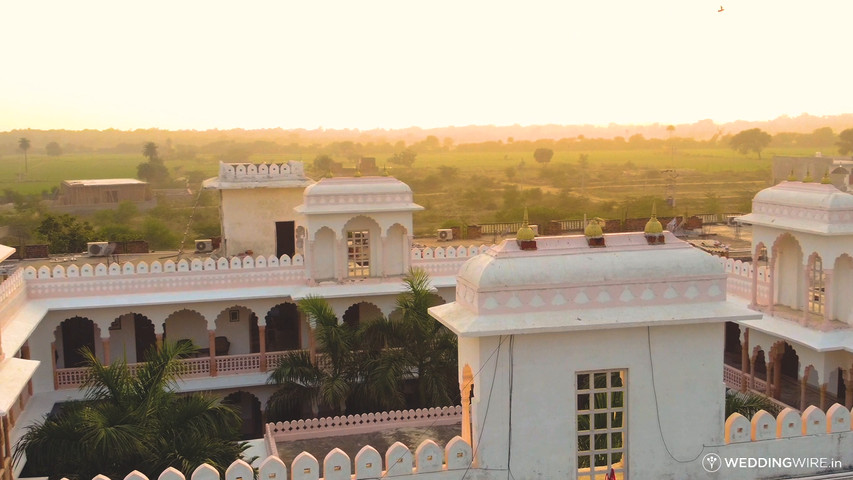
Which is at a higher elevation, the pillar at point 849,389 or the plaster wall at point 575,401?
the plaster wall at point 575,401

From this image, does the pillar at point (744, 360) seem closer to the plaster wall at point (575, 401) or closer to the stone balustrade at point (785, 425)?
the stone balustrade at point (785, 425)

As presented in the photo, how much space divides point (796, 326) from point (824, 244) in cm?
137

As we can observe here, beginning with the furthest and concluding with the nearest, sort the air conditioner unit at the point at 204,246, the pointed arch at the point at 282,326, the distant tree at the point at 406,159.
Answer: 1. the distant tree at the point at 406,159
2. the air conditioner unit at the point at 204,246
3. the pointed arch at the point at 282,326

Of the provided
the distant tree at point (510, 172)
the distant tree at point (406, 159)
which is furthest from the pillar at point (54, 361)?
the distant tree at point (406, 159)

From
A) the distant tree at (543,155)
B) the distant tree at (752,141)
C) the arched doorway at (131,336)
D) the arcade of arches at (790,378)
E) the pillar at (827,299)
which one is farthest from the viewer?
the distant tree at (543,155)

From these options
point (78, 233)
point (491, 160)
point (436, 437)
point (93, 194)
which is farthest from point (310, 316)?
point (491, 160)

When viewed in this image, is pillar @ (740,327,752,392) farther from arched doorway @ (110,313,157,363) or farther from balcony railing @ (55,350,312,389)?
arched doorway @ (110,313,157,363)

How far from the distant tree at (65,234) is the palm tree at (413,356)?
52.6ft

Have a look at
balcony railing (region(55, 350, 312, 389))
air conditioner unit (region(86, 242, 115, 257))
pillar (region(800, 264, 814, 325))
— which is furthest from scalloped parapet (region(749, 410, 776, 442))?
air conditioner unit (region(86, 242, 115, 257))

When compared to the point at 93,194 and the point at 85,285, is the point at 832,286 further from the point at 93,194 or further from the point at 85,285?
the point at 93,194

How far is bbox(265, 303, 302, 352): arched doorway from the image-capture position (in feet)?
64.8

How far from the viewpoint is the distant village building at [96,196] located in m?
60.6

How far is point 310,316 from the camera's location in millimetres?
16438

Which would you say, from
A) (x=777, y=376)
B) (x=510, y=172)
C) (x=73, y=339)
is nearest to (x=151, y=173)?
(x=510, y=172)
